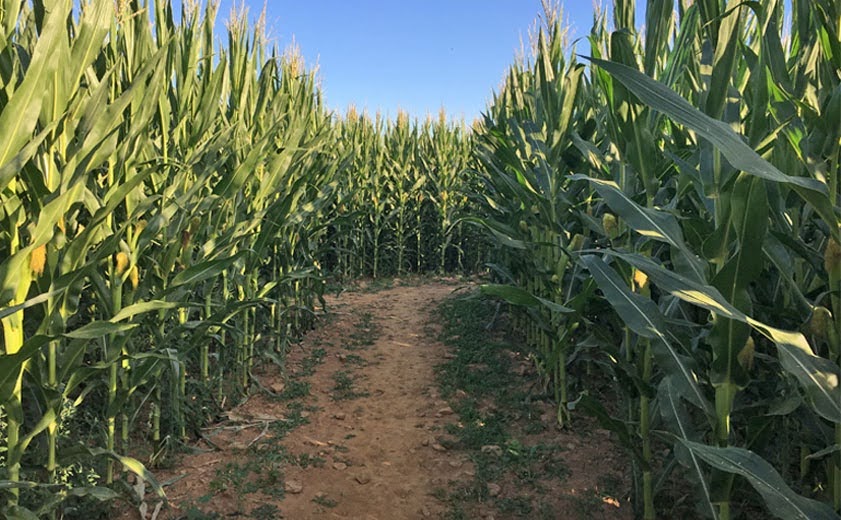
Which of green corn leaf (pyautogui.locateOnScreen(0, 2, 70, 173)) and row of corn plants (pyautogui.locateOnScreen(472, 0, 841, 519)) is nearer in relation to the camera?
row of corn plants (pyautogui.locateOnScreen(472, 0, 841, 519))

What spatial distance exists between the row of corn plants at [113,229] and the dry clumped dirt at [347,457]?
A: 302mm

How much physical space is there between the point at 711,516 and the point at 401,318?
6.07 metres

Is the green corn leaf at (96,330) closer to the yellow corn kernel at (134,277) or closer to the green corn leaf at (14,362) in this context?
the green corn leaf at (14,362)

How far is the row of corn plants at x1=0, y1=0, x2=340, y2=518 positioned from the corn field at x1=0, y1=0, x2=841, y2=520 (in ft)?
0.04

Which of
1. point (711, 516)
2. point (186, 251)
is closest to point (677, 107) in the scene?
point (711, 516)

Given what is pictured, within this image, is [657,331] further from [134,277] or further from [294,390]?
[294,390]

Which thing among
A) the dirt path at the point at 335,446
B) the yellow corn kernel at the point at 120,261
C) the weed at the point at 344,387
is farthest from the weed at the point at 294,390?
the yellow corn kernel at the point at 120,261

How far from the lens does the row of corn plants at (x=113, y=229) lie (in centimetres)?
196

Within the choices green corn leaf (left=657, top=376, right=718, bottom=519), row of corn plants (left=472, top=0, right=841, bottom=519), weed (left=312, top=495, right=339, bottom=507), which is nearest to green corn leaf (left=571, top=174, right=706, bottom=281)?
row of corn plants (left=472, top=0, right=841, bottom=519)

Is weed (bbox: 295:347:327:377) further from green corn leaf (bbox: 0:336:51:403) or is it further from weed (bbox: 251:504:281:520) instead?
green corn leaf (bbox: 0:336:51:403)

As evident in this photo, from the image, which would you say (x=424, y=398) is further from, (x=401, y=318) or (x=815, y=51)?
(x=815, y=51)

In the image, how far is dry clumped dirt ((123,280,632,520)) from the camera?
303 cm

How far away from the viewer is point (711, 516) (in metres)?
1.96

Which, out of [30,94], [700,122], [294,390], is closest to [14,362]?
[30,94]
